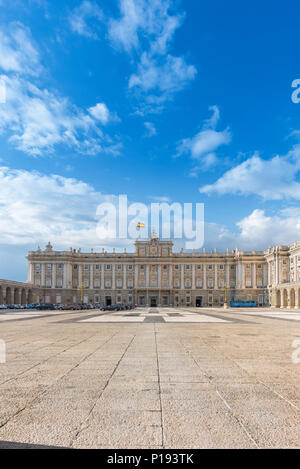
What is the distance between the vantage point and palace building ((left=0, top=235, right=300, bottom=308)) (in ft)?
336

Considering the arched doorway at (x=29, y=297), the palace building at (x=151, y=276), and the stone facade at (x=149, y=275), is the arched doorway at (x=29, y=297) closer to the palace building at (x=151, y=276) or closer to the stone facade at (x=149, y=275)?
the palace building at (x=151, y=276)

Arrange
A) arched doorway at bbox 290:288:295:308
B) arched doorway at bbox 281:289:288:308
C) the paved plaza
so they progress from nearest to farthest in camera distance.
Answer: the paved plaza
arched doorway at bbox 290:288:295:308
arched doorway at bbox 281:289:288:308

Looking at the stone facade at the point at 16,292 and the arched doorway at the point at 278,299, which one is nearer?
the stone facade at the point at 16,292

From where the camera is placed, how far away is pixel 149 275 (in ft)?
347

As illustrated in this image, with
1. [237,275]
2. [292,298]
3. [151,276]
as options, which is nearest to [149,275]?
[151,276]

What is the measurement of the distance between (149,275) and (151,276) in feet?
2.37

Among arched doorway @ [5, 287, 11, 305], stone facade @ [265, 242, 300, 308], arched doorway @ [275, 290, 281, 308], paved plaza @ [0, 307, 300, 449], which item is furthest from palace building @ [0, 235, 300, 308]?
paved plaza @ [0, 307, 300, 449]

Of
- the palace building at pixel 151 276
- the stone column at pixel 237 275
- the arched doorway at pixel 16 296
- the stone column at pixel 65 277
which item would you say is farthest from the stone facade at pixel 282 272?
the arched doorway at pixel 16 296

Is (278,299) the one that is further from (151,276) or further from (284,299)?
(151,276)

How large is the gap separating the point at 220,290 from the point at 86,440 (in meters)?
103

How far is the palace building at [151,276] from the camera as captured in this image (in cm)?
10256

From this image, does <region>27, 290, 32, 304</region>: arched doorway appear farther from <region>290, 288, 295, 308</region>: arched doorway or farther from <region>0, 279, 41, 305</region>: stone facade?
<region>290, 288, 295, 308</region>: arched doorway
